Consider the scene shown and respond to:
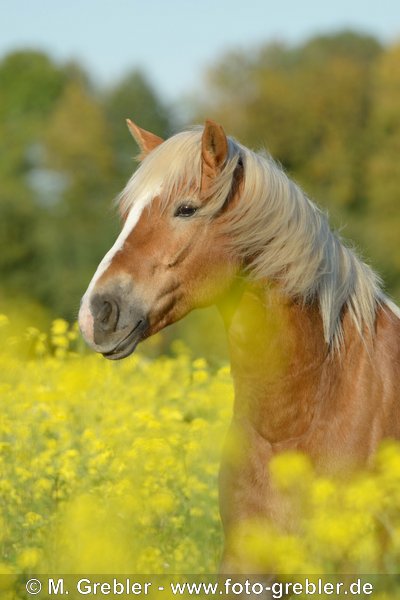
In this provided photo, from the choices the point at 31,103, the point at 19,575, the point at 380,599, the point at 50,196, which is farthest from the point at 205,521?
the point at 31,103

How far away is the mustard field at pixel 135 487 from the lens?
4.21 m

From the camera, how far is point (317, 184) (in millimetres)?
55531

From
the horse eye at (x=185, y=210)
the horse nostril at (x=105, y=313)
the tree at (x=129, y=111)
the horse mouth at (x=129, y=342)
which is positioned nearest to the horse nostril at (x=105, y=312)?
the horse nostril at (x=105, y=313)

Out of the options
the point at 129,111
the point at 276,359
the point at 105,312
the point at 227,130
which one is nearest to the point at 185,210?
the point at 105,312

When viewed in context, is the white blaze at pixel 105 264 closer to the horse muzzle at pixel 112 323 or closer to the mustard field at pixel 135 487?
the horse muzzle at pixel 112 323

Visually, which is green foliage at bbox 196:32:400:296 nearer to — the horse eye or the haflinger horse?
the haflinger horse

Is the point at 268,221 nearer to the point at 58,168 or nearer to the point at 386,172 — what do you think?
the point at 386,172

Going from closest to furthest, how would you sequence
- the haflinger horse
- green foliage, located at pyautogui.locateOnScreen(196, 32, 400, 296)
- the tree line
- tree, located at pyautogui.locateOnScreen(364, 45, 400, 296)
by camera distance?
the haflinger horse < tree, located at pyautogui.locateOnScreen(364, 45, 400, 296) < the tree line < green foliage, located at pyautogui.locateOnScreen(196, 32, 400, 296)

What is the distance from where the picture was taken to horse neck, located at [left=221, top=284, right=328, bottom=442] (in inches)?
200

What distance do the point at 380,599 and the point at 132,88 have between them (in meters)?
78.2

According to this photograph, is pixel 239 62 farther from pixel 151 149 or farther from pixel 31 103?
pixel 151 149

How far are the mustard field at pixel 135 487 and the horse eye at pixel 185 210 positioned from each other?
1013 mm

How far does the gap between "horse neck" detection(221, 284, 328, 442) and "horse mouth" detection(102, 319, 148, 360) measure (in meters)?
0.38

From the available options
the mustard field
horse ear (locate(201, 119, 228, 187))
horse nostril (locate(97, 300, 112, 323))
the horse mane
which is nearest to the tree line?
the mustard field
